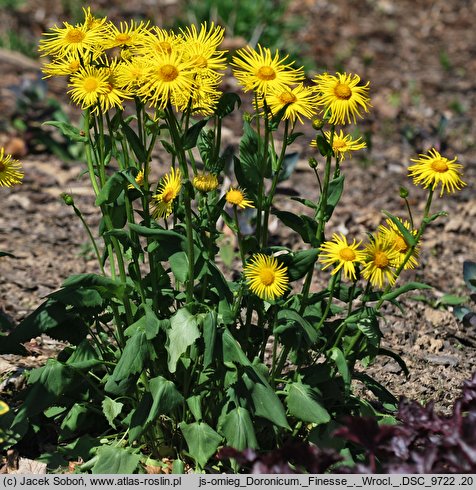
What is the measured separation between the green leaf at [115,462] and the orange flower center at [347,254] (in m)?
0.92

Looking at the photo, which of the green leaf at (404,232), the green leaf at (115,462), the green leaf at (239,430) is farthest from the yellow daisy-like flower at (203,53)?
the green leaf at (115,462)

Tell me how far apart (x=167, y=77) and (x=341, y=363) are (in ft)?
3.25

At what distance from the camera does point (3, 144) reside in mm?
5398

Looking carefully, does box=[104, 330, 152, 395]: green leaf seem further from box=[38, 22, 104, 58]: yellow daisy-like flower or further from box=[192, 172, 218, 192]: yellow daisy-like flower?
box=[38, 22, 104, 58]: yellow daisy-like flower

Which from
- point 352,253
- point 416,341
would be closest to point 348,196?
point 416,341

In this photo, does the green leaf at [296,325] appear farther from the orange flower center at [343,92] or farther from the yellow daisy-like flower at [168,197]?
the orange flower center at [343,92]

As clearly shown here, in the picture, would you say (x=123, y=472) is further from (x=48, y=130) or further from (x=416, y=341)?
(x=48, y=130)

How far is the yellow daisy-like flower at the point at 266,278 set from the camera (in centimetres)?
233

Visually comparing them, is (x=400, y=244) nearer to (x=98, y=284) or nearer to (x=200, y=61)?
(x=200, y=61)

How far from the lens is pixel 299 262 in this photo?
2.45 m

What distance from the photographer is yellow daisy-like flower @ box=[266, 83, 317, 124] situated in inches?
93.2

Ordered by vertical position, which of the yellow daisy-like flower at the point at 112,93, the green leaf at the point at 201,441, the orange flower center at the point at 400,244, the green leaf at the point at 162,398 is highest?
the yellow daisy-like flower at the point at 112,93

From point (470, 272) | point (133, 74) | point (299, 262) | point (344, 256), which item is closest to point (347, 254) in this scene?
point (344, 256)

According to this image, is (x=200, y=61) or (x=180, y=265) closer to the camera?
(x=200, y=61)
